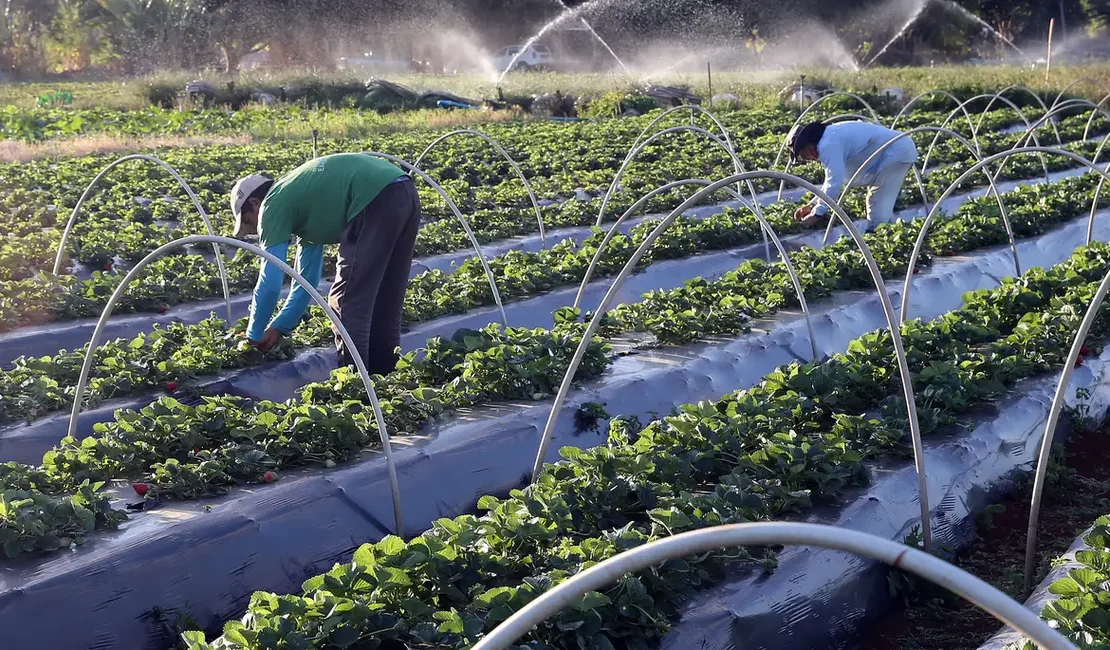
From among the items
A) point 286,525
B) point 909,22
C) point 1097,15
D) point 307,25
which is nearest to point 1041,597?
point 286,525

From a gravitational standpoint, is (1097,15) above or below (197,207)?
above

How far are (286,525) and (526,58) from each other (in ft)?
140

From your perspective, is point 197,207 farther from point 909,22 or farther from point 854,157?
point 909,22

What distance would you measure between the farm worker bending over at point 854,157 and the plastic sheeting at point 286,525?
367 centimetres

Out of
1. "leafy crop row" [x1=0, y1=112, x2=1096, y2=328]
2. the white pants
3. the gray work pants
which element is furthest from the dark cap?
the gray work pants

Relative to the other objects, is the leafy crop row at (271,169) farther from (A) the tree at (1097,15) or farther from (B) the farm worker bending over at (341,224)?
(A) the tree at (1097,15)

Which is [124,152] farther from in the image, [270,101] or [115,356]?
[115,356]

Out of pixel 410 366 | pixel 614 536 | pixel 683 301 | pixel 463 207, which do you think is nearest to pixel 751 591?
pixel 614 536

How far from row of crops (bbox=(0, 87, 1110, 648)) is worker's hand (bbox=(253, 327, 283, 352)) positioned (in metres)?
0.15

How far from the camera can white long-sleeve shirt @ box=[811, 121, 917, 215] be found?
9898 millimetres

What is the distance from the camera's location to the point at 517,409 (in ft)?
19.8

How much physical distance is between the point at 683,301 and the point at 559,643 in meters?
4.68

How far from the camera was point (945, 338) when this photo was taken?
6703 millimetres

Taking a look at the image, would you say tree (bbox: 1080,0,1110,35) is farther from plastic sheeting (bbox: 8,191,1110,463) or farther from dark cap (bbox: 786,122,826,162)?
dark cap (bbox: 786,122,826,162)
